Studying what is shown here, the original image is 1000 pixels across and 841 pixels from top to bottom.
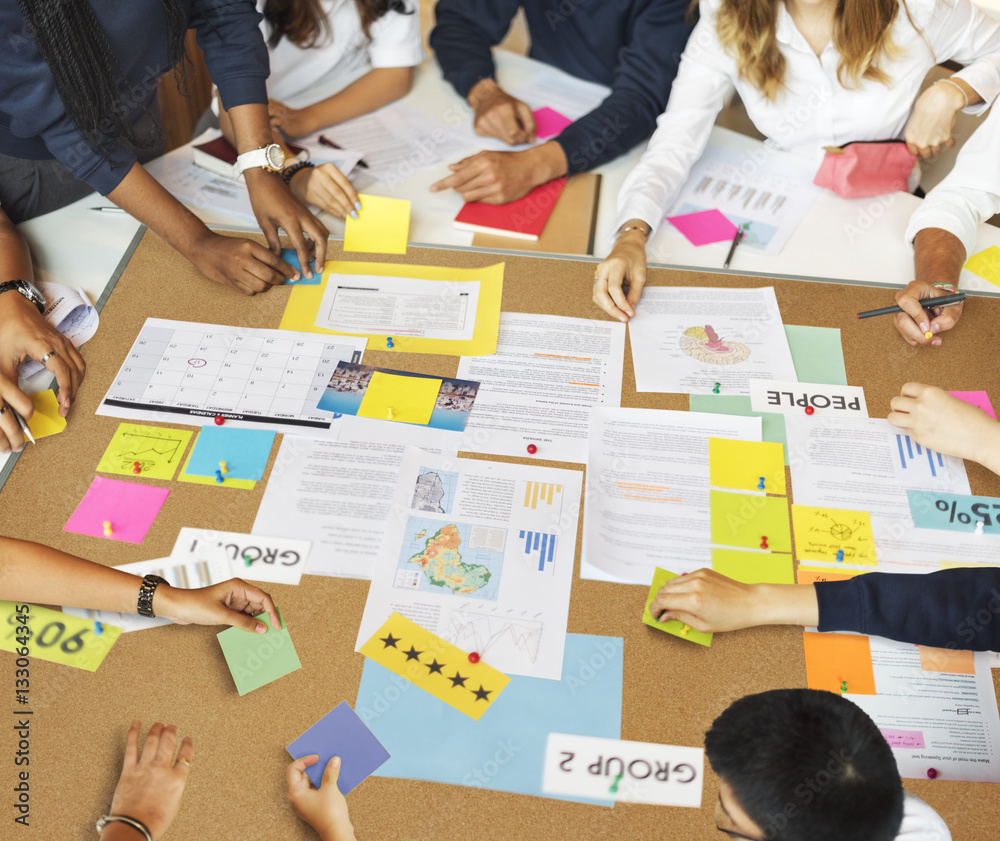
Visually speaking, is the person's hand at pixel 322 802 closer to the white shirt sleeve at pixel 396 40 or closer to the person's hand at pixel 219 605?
the person's hand at pixel 219 605

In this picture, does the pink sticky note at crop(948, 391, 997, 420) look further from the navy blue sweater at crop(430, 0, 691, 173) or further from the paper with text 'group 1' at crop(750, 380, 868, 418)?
the navy blue sweater at crop(430, 0, 691, 173)

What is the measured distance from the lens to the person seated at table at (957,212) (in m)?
1.30

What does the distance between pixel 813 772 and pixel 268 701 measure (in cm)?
56

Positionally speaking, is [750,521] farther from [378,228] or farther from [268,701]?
[378,228]

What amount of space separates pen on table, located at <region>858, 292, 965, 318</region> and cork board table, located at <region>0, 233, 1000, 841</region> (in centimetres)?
18

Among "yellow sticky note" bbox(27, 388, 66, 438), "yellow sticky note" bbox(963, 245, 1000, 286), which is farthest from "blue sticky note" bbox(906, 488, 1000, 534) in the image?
"yellow sticky note" bbox(27, 388, 66, 438)

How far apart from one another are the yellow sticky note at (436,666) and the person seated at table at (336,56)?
3.75 feet

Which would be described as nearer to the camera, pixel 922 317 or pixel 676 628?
pixel 676 628

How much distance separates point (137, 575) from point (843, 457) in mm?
944

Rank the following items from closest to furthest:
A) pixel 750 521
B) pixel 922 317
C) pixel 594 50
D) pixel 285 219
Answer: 1. pixel 750 521
2. pixel 922 317
3. pixel 285 219
4. pixel 594 50

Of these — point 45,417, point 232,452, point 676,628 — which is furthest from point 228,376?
point 676,628

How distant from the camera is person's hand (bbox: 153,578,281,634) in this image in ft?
2.90

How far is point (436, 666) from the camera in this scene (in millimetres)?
861

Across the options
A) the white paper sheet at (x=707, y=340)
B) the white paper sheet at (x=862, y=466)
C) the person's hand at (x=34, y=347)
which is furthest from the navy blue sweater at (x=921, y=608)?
the person's hand at (x=34, y=347)
